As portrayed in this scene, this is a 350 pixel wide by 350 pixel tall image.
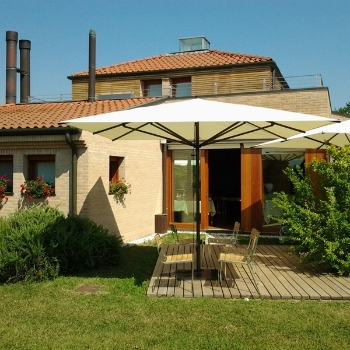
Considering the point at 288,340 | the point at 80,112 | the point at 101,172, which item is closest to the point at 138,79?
the point at 80,112

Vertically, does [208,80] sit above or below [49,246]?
above

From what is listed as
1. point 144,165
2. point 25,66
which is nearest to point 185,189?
point 144,165

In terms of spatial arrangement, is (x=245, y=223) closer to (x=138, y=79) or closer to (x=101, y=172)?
(x=101, y=172)

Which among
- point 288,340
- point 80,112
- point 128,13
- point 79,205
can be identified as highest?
point 128,13

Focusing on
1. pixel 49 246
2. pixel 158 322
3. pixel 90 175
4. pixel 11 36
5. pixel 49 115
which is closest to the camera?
pixel 158 322

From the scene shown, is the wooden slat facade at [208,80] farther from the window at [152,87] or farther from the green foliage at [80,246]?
the green foliage at [80,246]

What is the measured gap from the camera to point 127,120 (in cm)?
611

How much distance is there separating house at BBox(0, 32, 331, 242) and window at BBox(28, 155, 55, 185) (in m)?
→ 0.03

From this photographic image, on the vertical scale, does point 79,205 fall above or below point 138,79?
below

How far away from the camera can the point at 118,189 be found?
12023mm

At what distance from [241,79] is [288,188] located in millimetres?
10755

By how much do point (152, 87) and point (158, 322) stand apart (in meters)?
20.9

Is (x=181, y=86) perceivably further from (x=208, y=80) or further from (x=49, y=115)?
(x=49, y=115)

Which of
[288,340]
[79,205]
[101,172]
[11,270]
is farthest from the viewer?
[101,172]
